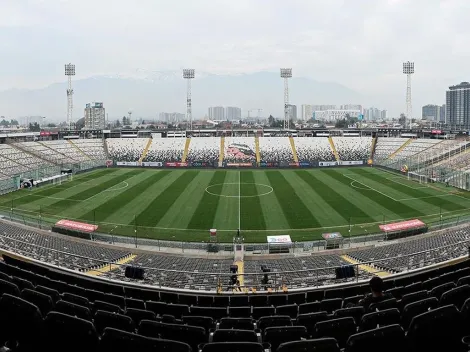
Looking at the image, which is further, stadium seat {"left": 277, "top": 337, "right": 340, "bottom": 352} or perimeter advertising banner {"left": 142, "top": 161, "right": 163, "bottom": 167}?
perimeter advertising banner {"left": 142, "top": 161, "right": 163, "bottom": 167}

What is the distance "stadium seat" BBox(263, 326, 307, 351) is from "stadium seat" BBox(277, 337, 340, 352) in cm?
114

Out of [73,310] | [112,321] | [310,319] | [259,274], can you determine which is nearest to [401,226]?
[259,274]

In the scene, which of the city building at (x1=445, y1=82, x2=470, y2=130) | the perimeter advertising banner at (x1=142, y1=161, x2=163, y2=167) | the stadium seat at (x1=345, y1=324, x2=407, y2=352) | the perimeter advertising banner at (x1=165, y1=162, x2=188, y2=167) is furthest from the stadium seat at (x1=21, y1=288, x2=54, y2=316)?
the city building at (x1=445, y1=82, x2=470, y2=130)

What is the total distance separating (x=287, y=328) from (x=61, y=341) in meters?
2.75

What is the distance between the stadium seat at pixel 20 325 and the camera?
4.55 meters

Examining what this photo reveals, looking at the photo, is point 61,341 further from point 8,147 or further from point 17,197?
point 8,147

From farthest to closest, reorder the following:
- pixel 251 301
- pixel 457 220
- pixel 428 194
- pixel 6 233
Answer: pixel 428 194 < pixel 457 220 < pixel 6 233 < pixel 251 301

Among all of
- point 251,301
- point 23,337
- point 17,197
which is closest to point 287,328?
point 23,337

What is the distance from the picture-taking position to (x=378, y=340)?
4137mm

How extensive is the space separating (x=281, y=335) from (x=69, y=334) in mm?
2528

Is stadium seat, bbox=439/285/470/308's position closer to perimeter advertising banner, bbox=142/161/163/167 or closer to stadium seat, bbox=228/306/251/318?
stadium seat, bbox=228/306/251/318

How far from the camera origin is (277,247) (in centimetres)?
2658

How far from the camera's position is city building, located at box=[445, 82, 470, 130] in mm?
181750

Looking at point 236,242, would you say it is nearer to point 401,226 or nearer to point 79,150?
point 401,226
